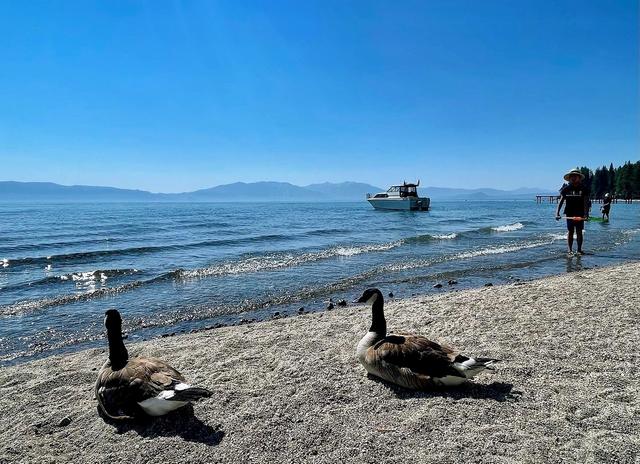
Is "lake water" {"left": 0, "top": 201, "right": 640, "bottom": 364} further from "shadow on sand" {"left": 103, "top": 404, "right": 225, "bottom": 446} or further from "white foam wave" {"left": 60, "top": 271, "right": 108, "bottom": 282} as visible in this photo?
"shadow on sand" {"left": 103, "top": 404, "right": 225, "bottom": 446}

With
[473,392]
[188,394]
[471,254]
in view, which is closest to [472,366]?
[473,392]

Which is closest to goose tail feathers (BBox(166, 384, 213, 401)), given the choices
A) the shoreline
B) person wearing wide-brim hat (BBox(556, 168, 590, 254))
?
the shoreline

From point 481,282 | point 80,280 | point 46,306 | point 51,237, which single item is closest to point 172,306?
point 46,306

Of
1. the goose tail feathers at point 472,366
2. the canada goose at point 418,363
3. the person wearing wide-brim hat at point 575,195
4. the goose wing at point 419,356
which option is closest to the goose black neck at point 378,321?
the canada goose at point 418,363

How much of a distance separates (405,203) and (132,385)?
6771cm

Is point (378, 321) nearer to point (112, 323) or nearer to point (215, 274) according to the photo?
point (112, 323)

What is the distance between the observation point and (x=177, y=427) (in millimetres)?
4613

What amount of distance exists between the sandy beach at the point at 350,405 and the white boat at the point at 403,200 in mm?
61815

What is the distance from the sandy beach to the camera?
4043 millimetres

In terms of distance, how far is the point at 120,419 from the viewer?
15.8 feet

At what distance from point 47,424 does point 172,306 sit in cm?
698

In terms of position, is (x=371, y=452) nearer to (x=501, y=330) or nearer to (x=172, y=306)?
(x=501, y=330)

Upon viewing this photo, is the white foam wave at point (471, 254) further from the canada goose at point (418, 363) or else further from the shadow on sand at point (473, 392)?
the shadow on sand at point (473, 392)

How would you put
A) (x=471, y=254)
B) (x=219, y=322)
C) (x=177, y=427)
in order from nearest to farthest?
(x=177, y=427) → (x=219, y=322) → (x=471, y=254)
